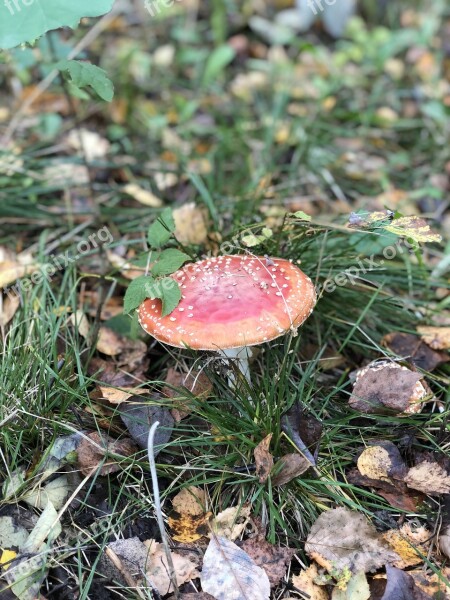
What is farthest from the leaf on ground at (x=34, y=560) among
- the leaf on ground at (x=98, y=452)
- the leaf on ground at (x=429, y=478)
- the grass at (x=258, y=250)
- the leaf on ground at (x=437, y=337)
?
the leaf on ground at (x=437, y=337)

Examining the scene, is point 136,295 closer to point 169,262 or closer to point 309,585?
point 169,262

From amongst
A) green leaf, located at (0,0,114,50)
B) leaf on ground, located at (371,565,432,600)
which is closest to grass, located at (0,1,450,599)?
leaf on ground, located at (371,565,432,600)

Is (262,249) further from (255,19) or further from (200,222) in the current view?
(255,19)

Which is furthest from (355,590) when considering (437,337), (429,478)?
(437,337)

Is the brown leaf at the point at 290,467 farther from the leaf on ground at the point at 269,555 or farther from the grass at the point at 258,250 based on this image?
the leaf on ground at the point at 269,555

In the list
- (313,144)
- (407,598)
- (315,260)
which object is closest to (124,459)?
(407,598)

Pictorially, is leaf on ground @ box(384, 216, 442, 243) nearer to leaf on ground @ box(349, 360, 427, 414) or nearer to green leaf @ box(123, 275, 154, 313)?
leaf on ground @ box(349, 360, 427, 414)
